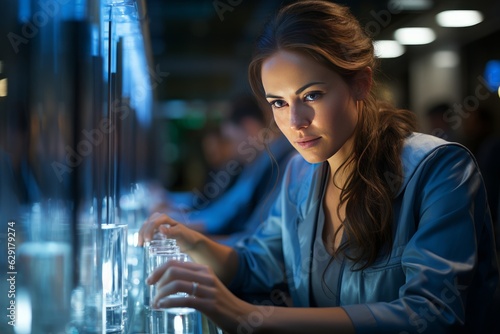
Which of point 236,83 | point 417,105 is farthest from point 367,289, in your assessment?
point 236,83

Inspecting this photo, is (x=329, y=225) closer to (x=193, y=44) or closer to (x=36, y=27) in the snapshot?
(x=36, y=27)

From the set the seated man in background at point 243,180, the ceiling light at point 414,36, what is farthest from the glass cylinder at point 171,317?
the ceiling light at point 414,36

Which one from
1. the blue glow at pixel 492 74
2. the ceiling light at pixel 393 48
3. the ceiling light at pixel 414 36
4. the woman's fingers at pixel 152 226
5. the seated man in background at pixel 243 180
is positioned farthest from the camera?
the ceiling light at pixel 393 48

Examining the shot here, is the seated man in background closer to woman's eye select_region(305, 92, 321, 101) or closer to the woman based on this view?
the woman

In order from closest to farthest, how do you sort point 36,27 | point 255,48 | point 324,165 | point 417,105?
point 36,27, point 255,48, point 324,165, point 417,105

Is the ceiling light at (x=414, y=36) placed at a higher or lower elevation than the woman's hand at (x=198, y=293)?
higher

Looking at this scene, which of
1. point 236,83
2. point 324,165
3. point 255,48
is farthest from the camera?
point 236,83

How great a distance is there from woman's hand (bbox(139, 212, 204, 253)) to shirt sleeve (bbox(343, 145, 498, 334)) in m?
0.55

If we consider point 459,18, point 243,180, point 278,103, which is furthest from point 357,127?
point 459,18

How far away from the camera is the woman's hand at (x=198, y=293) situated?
2.67 feet

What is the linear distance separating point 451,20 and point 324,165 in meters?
5.51

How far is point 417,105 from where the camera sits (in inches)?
291

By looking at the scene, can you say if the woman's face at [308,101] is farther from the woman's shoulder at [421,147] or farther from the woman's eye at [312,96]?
the woman's shoulder at [421,147]

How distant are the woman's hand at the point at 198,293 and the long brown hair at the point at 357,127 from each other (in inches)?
15.6
